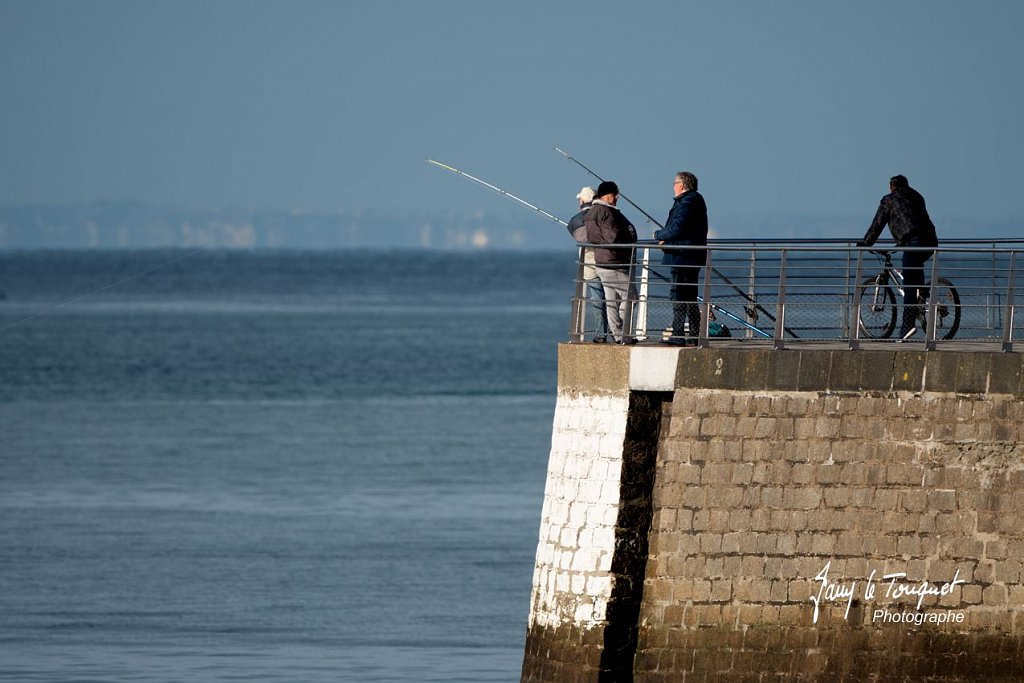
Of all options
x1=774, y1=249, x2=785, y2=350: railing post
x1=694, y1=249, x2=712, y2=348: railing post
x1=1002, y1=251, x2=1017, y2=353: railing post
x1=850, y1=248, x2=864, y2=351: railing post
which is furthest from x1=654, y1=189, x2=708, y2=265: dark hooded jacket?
x1=1002, y1=251, x2=1017, y2=353: railing post

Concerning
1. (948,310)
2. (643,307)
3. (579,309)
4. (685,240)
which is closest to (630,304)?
(643,307)

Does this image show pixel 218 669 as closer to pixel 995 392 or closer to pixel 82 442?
pixel 995 392

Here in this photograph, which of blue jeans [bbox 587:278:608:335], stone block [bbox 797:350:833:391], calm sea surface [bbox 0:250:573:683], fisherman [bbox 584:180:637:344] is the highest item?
fisherman [bbox 584:180:637:344]

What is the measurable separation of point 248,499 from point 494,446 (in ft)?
26.1

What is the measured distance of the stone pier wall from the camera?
1175cm

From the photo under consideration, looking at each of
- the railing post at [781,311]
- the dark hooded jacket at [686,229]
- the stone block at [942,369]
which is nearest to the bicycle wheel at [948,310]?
the stone block at [942,369]

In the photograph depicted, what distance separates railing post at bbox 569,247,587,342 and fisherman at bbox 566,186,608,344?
5 centimetres

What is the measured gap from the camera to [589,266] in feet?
43.5

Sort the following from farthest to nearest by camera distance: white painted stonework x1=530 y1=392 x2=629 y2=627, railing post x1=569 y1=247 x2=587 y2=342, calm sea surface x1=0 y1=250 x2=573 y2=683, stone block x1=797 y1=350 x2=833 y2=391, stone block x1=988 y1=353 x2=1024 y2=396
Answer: calm sea surface x1=0 y1=250 x2=573 y2=683 < railing post x1=569 y1=247 x2=587 y2=342 < white painted stonework x1=530 y1=392 x2=629 y2=627 < stone block x1=797 y1=350 x2=833 y2=391 < stone block x1=988 y1=353 x2=1024 y2=396

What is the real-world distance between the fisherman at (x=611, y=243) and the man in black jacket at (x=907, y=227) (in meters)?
1.74

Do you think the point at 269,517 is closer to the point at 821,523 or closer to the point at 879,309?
the point at 879,309

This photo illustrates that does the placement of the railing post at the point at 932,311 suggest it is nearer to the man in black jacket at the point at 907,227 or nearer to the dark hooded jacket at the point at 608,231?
the man in black jacket at the point at 907,227

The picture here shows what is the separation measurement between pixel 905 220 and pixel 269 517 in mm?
15864
